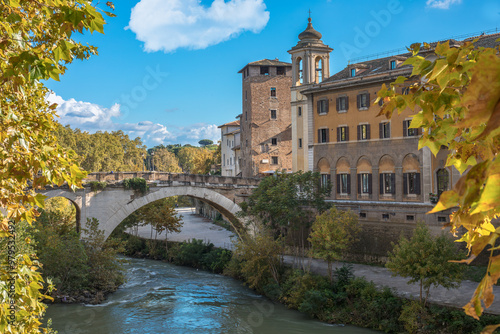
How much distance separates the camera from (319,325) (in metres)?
17.2

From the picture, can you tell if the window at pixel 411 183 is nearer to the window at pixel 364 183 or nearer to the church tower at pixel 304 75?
the window at pixel 364 183

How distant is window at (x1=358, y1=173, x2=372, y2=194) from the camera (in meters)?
25.1

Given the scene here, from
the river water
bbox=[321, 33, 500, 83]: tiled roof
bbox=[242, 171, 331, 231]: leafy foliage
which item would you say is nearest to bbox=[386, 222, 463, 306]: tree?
the river water

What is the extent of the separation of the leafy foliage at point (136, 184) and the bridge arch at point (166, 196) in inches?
21.0

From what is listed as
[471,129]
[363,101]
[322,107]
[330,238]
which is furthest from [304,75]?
[471,129]

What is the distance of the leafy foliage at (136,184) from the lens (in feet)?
90.9

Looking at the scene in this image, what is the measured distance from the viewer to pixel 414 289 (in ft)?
58.4

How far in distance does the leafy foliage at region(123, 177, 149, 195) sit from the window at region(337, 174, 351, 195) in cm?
1081

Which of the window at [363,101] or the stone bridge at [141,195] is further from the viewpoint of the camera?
the stone bridge at [141,195]

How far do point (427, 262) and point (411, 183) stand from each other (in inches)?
339

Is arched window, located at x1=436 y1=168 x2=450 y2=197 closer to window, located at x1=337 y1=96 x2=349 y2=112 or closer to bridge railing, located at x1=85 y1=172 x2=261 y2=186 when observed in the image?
window, located at x1=337 y1=96 x2=349 y2=112

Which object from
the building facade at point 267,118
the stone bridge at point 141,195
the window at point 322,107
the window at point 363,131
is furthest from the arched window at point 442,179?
the building facade at point 267,118

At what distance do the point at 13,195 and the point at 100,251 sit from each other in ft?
62.6

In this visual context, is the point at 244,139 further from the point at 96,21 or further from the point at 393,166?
the point at 96,21
